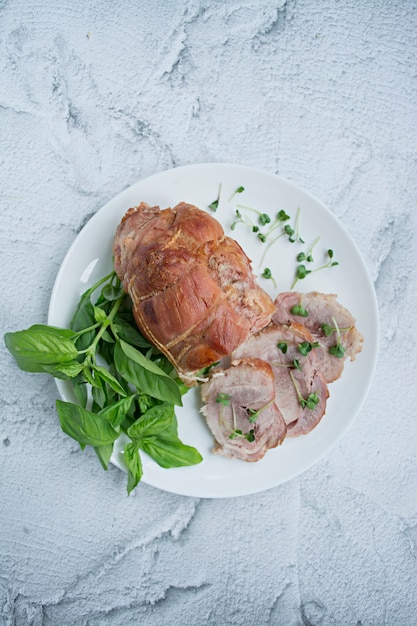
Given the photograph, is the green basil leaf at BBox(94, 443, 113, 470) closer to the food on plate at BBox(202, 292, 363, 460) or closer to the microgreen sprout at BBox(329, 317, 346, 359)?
the food on plate at BBox(202, 292, 363, 460)

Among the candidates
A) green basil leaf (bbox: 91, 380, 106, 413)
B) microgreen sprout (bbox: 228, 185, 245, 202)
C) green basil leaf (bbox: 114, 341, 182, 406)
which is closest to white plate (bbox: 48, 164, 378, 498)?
microgreen sprout (bbox: 228, 185, 245, 202)

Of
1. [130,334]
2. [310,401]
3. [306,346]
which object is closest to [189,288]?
[130,334]

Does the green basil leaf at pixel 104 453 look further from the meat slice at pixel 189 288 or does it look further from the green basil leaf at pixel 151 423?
the meat slice at pixel 189 288

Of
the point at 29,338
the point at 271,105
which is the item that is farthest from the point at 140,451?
the point at 271,105

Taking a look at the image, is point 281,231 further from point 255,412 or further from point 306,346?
point 255,412

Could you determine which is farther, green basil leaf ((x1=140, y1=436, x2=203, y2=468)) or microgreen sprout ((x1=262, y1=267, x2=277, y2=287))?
microgreen sprout ((x1=262, y1=267, x2=277, y2=287))

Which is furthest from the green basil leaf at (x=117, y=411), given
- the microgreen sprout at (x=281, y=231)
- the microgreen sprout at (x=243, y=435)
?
the microgreen sprout at (x=281, y=231)

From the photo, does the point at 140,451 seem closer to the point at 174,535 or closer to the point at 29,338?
the point at 174,535
